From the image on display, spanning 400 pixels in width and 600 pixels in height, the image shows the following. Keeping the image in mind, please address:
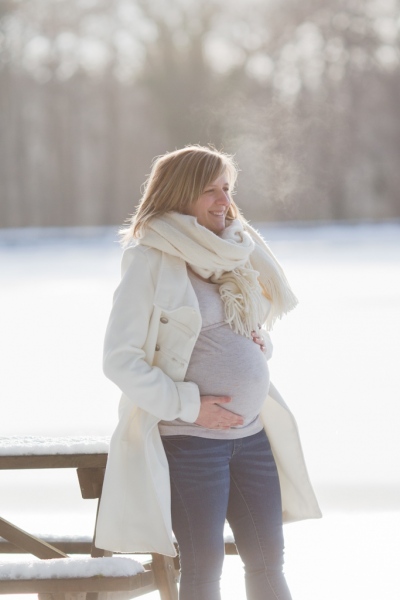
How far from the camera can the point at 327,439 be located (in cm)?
551

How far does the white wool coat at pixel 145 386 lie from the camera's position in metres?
2.27

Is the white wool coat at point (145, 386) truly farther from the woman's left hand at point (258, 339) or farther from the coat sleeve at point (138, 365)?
the woman's left hand at point (258, 339)

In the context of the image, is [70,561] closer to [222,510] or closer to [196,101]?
[222,510]

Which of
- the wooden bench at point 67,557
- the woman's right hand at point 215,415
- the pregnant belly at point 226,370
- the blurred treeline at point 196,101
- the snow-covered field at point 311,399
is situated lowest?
the snow-covered field at point 311,399

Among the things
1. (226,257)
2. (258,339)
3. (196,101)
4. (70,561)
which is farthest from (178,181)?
(196,101)

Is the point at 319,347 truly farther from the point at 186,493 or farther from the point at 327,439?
the point at 186,493

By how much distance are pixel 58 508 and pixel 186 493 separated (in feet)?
7.28

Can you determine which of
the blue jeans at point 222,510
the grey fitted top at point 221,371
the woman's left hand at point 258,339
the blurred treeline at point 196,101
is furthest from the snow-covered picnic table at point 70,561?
the blurred treeline at point 196,101

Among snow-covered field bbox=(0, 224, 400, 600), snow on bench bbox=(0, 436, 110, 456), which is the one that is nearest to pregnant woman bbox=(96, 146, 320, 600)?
snow on bench bbox=(0, 436, 110, 456)

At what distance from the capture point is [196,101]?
35875 millimetres

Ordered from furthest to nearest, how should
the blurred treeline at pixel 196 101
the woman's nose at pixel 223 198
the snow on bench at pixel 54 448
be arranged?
the blurred treeline at pixel 196 101 < the snow on bench at pixel 54 448 < the woman's nose at pixel 223 198

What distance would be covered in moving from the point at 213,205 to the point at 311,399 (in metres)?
4.39

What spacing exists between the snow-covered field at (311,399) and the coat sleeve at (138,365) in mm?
1292

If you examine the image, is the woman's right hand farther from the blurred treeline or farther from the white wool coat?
the blurred treeline
